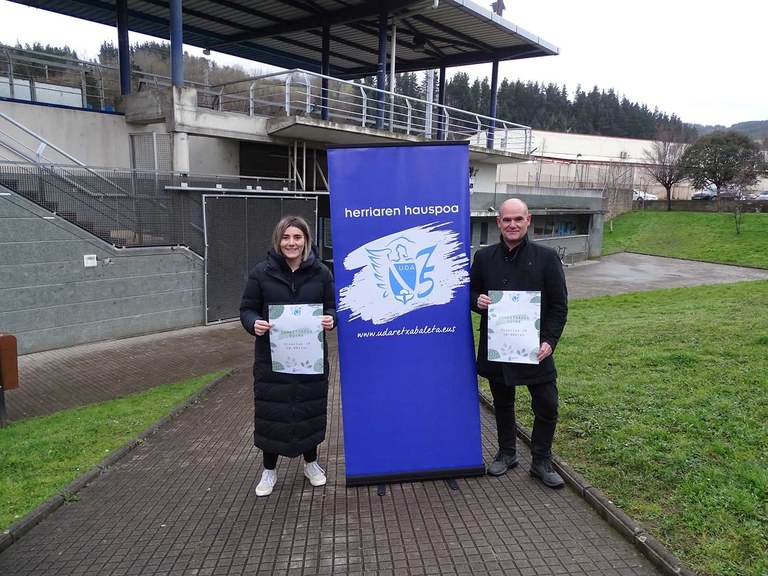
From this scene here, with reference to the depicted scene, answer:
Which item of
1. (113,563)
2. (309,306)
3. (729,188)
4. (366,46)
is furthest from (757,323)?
(729,188)

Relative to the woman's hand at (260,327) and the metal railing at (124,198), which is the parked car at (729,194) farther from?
the woman's hand at (260,327)

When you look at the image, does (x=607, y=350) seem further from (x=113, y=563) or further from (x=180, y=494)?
(x=113, y=563)

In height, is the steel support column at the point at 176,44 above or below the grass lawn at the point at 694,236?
above

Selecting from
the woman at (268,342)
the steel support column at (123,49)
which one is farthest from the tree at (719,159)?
the woman at (268,342)

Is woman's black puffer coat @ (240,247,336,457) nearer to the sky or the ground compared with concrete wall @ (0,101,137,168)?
nearer to the ground

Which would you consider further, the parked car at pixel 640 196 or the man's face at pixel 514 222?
the parked car at pixel 640 196

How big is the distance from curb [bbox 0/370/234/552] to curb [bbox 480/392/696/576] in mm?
3706

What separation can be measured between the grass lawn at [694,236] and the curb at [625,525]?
Result: 2459 centimetres

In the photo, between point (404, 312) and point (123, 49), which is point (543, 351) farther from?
point (123, 49)

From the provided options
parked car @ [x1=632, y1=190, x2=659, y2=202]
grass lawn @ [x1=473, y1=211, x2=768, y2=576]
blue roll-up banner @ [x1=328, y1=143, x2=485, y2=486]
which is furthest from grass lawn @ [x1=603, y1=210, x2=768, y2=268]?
blue roll-up banner @ [x1=328, y1=143, x2=485, y2=486]

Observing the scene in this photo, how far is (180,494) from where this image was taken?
3.92 metres

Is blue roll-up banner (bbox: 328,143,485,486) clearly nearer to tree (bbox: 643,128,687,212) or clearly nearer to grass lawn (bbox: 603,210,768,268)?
grass lawn (bbox: 603,210,768,268)

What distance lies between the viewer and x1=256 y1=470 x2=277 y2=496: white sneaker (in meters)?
3.82

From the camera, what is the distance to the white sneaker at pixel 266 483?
150 inches
